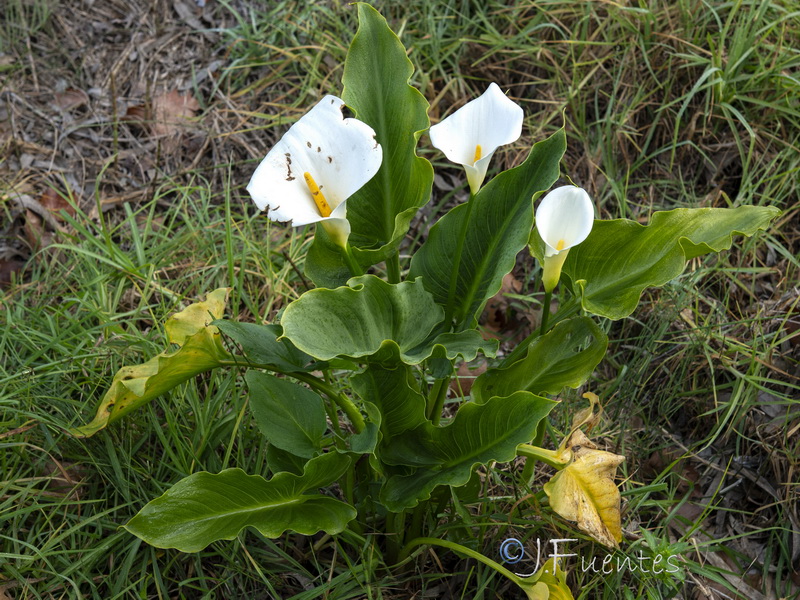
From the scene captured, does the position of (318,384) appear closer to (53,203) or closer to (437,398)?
(437,398)

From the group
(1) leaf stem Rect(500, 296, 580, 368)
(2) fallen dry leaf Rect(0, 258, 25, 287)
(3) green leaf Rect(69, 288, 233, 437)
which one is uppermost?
(3) green leaf Rect(69, 288, 233, 437)

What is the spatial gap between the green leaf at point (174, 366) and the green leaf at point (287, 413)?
93 millimetres

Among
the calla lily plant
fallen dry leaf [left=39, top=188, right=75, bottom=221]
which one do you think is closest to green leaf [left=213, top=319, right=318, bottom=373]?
the calla lily plant

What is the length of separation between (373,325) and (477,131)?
396 mm

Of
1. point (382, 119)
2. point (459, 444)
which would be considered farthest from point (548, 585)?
point (382, 119)

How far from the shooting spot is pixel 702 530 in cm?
185

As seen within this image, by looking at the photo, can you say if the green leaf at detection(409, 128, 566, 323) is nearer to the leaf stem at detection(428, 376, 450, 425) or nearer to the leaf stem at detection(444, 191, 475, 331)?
the leaf stem at detection(444, 191, 475, 331)

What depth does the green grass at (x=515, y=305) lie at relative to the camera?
65.3 inches

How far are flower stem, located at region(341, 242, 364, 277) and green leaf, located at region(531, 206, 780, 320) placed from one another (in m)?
0.33

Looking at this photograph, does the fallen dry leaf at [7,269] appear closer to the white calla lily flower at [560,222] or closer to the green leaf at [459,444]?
the green leaf at [459,444]

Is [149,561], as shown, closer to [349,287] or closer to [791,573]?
[349,287]

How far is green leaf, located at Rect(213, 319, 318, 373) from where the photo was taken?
139 cm

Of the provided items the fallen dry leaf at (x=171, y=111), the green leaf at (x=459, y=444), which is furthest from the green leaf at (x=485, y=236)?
the fallen dry leaf at (x=171, y=111)

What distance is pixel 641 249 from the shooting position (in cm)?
142
